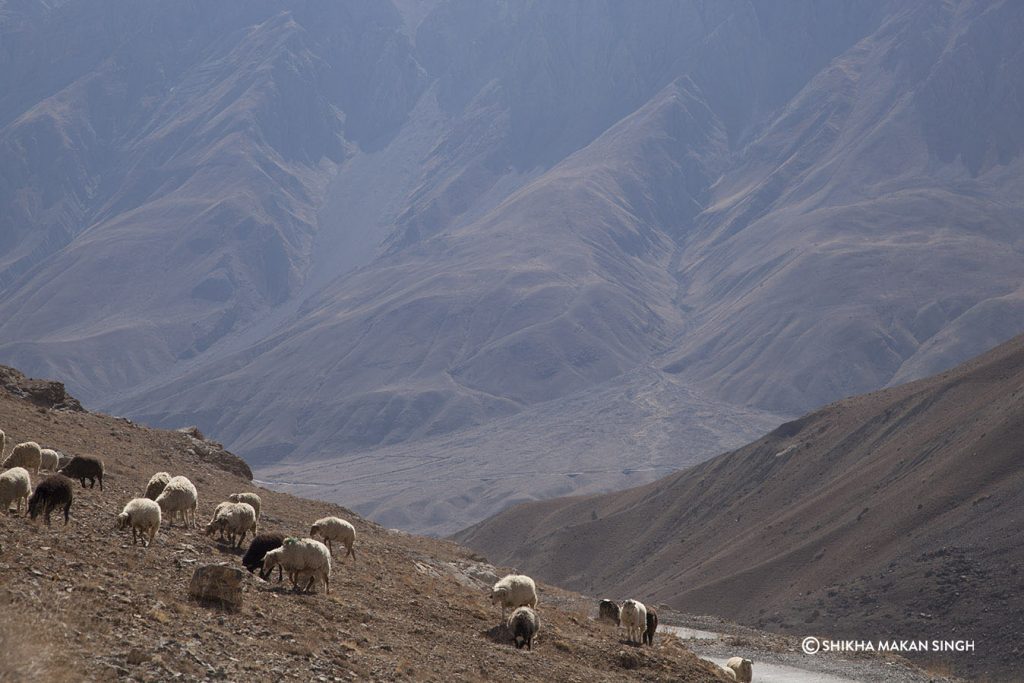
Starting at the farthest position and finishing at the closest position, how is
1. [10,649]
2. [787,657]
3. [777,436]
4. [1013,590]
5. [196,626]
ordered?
1. [777,436]
2. [1013,590]
3. [787,657]
4. [196,626]
5. [10,649]

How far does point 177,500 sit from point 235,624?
6046mm

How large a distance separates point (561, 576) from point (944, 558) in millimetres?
44107

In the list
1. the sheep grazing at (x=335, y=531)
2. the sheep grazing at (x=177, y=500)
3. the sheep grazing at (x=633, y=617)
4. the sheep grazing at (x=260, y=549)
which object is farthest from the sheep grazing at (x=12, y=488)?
the sheep grazing at (x=633, y=617)

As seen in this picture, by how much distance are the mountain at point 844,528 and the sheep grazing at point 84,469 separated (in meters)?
31.7

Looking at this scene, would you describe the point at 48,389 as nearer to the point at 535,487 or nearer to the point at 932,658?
the point at 932,658

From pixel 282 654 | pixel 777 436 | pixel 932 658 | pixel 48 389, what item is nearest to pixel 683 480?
pixel 777 436

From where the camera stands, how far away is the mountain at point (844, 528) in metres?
53.0

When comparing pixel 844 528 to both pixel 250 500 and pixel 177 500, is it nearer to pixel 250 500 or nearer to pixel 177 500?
pixel 250 500

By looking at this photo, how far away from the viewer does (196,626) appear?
16500mm

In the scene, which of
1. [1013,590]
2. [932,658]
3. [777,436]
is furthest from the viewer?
[777,436]

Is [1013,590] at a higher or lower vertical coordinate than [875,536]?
lower

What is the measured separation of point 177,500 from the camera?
74.0ft

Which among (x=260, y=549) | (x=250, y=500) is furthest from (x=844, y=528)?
(x=260, y=549)

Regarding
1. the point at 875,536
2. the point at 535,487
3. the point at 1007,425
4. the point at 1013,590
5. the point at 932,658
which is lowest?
the point at 932,658
